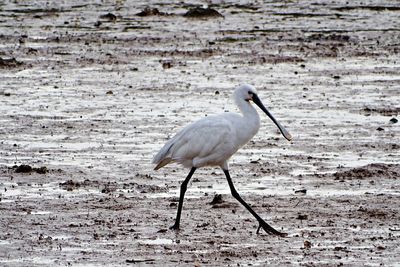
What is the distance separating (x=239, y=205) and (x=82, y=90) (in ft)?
26.8

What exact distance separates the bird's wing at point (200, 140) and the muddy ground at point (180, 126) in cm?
62

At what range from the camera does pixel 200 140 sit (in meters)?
10.9

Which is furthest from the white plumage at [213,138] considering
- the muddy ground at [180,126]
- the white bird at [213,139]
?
the muddy ground at [180,126]

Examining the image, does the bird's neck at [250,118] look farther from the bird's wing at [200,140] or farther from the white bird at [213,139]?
the bird's wing at [200,140]

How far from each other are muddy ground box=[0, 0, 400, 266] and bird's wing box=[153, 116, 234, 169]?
615mm

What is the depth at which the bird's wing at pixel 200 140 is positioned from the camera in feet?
35.6

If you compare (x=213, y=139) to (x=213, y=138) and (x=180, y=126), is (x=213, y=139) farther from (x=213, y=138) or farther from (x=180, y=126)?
(x=180, y=126)

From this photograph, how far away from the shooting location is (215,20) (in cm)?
3133

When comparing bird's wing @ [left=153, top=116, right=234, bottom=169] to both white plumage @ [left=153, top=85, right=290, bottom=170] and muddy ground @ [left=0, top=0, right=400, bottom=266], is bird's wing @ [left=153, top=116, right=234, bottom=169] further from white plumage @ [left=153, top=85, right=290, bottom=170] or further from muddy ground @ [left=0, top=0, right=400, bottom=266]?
muddy ground @ [left=0, top=0, right=400, bottom=266]

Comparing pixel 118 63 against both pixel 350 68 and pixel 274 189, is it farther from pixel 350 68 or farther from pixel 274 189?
pixel 274 189

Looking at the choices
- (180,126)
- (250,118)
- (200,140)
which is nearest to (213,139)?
(200,140)

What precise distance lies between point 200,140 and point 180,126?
17.7 feet

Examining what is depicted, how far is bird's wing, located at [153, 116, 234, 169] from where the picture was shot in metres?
10.9

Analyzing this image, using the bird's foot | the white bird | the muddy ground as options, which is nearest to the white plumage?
the white bird
